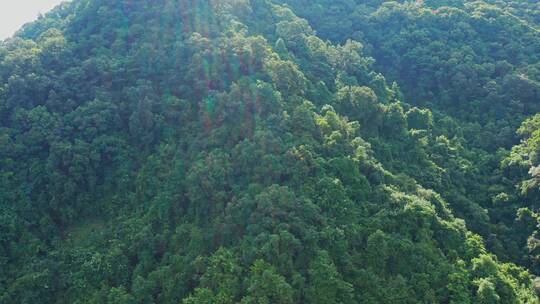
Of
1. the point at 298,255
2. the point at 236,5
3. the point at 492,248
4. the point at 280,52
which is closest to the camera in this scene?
the point at 298,255

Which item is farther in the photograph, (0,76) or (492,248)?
(0,76)

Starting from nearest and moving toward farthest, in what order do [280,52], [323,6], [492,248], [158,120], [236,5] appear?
[492,248]
[158,120]
[280,52]
[236,5]
[323,6]

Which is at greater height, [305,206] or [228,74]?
[228,74]

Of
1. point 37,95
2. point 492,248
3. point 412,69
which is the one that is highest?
point 37,95

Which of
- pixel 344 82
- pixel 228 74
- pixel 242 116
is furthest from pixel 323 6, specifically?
pixel 242 116

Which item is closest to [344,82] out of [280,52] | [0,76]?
[280,52]

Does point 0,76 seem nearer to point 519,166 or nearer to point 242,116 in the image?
point 242,116

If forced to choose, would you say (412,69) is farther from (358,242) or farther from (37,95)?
(37,95)
